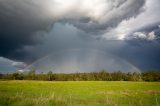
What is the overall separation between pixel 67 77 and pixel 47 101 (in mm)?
144638

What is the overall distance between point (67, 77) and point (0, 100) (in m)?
144

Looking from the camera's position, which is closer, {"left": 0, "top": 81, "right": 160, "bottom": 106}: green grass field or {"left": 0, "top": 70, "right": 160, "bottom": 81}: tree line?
{"left": 0, "top": 81, "right": 160, "bottom": 106}: green grass field

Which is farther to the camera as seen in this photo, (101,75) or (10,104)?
(101,75)

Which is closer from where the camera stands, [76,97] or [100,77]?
[76,97]

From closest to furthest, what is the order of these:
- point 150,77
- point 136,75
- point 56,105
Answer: point 56,105 → point 150,77 → point 136,75

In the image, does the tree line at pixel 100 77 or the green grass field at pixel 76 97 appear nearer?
the green grass field at pixel 76 97

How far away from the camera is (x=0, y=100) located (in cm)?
1220

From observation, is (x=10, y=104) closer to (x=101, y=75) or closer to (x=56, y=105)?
(x=56, y=105)

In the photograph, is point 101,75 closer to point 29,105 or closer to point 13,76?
point 13,76

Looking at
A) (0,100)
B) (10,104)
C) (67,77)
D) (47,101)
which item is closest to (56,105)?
(47,101)

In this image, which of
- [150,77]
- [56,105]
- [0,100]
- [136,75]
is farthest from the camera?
[136,75]

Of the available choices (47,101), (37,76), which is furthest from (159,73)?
(47,101)

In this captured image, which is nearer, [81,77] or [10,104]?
[10,104]

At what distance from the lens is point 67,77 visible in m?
155
